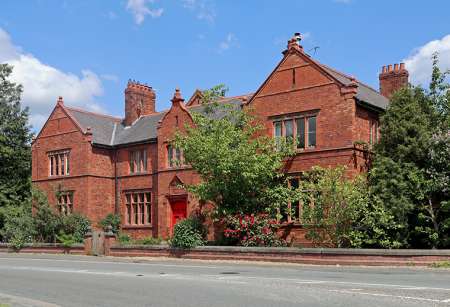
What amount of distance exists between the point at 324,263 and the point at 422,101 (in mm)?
8033

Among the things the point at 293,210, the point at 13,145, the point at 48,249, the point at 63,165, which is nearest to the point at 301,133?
the point at 293,210

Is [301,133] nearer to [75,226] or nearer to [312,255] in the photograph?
[312,255]

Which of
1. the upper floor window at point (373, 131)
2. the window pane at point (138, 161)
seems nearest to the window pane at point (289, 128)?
the upper floor window at point (373, 131)

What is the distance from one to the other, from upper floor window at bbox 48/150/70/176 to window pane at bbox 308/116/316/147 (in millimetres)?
19466

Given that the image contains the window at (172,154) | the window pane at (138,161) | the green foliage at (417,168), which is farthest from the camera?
the window pane at (138,161)

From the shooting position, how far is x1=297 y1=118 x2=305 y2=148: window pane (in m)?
28.2

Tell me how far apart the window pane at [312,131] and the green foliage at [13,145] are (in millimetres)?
26929

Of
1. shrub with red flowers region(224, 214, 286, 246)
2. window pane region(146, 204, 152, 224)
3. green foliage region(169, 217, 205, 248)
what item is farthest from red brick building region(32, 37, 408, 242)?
green foliage region(169, 217, 205, 248)

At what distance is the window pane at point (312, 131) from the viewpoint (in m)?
27.9

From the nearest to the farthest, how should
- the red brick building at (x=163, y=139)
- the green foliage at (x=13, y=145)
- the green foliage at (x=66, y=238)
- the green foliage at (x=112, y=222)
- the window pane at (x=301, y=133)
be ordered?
the red brick building at (x=163, y=139), the window pane at (x=301, y=133), the green foliage at (x=66, y=238), the green foliage at (x=112, y=222), the green foliage at (x=13, y=145)

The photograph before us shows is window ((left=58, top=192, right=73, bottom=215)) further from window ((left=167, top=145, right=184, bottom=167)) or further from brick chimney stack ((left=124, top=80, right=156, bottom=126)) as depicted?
window ((left=167, top=145, right=184, bottom=167))

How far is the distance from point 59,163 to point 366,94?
2229 cm

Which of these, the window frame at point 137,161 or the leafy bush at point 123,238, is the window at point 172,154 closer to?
the window frame at point 137,161

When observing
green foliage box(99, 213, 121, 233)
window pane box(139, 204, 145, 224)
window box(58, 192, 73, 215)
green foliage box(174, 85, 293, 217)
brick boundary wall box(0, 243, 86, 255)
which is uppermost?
green foliage box(174, 85, 293, 217)
